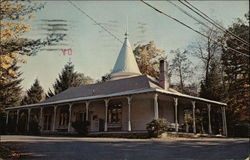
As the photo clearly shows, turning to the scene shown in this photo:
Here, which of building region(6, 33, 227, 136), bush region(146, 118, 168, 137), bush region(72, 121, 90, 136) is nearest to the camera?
bush region(146, 118, 168, 137)

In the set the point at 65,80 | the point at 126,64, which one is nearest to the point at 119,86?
the point at 126,64

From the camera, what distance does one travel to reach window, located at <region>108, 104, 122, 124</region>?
77.7 feet

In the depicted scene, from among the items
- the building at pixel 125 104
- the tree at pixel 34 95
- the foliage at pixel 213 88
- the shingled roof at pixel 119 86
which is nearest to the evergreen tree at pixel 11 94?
the tree at pixel 34 95

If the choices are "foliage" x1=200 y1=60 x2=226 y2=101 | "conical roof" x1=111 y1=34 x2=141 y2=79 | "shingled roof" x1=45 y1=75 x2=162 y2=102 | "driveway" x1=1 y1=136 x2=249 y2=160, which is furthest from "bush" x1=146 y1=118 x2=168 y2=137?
"conical roof" x1=111 y1=34 x2=141 y2=79

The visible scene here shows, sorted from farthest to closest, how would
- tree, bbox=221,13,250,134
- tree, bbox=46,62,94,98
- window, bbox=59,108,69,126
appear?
tree, bbox=46,62,94,98, tree, bbox=221,13,250,134, window, bbox=59,108,69,126

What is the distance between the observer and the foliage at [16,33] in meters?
9.91

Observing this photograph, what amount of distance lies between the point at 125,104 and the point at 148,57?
21.4 meters

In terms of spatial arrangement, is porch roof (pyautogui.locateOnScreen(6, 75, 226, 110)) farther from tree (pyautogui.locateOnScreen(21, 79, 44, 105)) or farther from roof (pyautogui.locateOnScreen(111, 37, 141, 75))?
tree (pyautogui.locateOnScreen(21, 79, 44, 105))

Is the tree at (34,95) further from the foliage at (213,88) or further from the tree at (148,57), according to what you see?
the foliage at (213,88)

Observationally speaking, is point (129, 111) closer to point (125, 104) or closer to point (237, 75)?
point (125, 104)

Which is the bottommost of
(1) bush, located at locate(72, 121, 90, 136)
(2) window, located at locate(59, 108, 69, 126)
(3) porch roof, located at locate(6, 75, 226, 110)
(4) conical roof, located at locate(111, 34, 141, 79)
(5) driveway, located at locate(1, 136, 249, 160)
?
(5) driveway, located at locate(1, 136, 249, 160)

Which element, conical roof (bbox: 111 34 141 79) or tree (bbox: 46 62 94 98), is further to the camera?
tree (bbox: 46 62 94 98)

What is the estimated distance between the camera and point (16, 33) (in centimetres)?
1108

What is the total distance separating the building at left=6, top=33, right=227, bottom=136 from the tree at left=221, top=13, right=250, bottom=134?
19.2 feet
